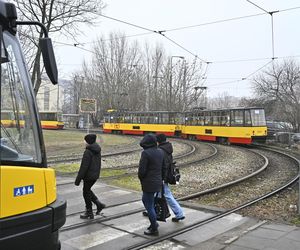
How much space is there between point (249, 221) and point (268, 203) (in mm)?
2083

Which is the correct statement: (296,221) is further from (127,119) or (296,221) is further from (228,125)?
(127,119)

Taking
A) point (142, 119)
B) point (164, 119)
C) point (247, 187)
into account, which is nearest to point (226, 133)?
point (164, 119)

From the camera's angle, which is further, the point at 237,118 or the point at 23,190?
the point at 237,118

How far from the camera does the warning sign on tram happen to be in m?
3.05

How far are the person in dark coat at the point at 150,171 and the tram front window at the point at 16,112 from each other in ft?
9.67

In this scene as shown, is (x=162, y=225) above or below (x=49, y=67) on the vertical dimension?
below

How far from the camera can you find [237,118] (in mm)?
29234

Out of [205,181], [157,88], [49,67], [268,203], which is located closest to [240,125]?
[205,181]

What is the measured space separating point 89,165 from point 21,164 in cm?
412

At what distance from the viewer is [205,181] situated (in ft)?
41.2

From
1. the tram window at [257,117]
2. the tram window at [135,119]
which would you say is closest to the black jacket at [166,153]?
the tram window at [257,117]

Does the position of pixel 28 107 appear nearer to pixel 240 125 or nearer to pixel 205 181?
pixel 205 181

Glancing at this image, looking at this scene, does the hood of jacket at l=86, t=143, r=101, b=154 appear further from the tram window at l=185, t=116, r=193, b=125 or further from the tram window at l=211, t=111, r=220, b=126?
the tram window at l=185, t=116, r=193, b=125

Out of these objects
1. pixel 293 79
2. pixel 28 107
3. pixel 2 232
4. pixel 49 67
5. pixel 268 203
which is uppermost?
pixel 293 79
